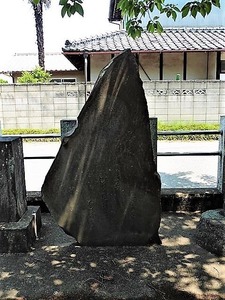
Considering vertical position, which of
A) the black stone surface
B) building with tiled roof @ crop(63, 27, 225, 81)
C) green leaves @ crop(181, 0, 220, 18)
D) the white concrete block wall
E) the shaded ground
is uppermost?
building with tiled roof @ crop(63, 27, 225, 81)

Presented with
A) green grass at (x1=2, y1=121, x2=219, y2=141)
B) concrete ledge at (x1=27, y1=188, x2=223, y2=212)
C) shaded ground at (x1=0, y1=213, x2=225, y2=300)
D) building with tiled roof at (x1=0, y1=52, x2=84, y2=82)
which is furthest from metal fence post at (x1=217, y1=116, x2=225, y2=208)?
building with tiled roof at (x1=0, y1=52, x2=84, y2=82)

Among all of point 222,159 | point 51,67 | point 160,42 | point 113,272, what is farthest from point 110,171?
point 51,67

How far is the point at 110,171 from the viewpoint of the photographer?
10.6 ft

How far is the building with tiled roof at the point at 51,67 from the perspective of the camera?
67.6ft

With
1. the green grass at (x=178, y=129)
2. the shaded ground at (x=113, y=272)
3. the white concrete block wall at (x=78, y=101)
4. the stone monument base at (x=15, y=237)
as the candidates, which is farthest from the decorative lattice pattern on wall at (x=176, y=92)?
the stone monument base at (x=15, y=237)

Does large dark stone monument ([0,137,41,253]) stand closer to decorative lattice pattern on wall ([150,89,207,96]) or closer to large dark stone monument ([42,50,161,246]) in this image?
large dark stone monument ([42,50,161,246])

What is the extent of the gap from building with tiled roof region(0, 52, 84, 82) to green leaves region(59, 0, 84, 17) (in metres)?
17.2

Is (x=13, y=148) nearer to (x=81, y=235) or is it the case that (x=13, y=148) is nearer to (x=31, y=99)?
(x=81, y=235)

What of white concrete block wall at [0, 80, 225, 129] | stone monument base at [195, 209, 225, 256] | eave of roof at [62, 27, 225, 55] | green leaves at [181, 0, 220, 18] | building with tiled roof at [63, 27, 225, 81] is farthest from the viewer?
building with tiled roof at [63, 27, 225, 81]

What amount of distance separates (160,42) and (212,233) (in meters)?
12.0

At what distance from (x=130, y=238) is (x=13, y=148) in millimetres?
1459

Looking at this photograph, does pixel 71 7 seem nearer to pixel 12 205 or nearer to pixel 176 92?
pixel 12 205

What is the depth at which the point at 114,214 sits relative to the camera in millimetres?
3277

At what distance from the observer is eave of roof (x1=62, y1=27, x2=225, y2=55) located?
42.8ft
